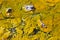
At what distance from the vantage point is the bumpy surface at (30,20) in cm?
154

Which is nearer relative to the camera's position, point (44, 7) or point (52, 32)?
point (52, 32)

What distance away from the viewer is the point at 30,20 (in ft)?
5.28

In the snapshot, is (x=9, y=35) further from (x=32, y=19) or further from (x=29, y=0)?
(x=29, y=0)

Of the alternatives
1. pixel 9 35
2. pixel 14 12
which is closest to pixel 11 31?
pixel 9 35

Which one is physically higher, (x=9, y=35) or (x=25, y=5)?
(x=25, y=5)

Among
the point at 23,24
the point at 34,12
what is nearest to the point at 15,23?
the point at 23,24

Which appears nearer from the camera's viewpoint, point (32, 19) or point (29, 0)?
point (32, 19)

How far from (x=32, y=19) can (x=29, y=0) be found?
0.20 metres

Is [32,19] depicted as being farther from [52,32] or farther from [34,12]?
[52,32]

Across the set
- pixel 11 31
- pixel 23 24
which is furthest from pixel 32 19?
pixel 11 31

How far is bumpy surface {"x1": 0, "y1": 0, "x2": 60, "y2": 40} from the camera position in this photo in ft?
5.06

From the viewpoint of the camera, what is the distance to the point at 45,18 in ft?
5.28

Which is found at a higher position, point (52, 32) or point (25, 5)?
point (25, 5)

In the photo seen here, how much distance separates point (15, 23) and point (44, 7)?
0.93 feet
